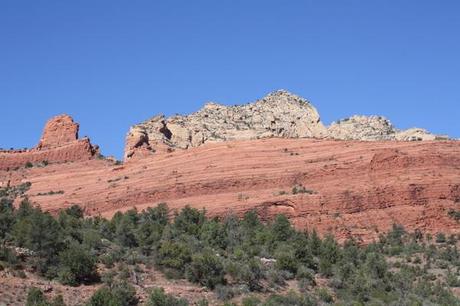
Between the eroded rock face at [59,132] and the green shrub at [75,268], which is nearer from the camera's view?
the green shrub at [75,268]

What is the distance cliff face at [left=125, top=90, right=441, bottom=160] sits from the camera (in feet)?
300

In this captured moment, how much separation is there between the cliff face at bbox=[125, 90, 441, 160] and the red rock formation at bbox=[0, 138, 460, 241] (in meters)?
12.6

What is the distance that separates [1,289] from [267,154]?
39.1 metres

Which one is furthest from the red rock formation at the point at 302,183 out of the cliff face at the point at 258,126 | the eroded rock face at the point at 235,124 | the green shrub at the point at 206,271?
the green shrub at the point at 206,271

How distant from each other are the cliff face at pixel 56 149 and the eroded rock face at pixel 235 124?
5152 mm

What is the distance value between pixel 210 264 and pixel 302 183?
985 inches

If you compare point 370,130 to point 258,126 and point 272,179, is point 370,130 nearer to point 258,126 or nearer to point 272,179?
point 258,126

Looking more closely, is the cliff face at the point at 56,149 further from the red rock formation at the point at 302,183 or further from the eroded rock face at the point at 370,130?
the eroded rock face at the point at 370,130

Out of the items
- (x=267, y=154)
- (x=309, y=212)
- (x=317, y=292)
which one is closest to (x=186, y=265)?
(x=317, y=292)

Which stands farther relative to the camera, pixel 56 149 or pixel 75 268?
pixel 56 149

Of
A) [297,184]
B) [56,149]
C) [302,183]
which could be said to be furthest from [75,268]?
[56,149]

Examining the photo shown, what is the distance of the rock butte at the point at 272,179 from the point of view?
6241 centimetres

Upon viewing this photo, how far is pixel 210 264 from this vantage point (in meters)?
42.6

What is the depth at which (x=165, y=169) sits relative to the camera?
243 ft
